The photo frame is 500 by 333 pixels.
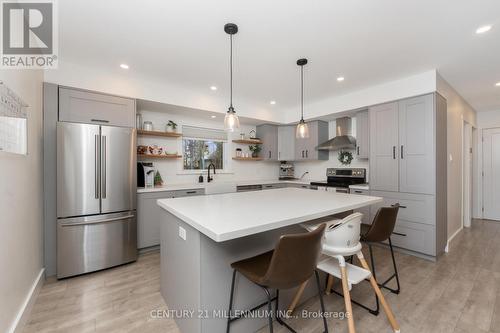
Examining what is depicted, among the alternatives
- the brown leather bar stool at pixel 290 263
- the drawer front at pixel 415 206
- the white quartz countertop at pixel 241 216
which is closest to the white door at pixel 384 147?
the drawer front at pixel 415 206

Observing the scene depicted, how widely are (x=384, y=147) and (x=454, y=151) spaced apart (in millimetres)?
1305

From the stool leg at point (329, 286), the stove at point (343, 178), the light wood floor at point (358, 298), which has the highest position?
the stove at point (343, 178)

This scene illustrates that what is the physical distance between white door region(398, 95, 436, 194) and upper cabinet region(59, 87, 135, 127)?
3.88m

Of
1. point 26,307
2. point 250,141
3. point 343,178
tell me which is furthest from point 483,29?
point 26,307

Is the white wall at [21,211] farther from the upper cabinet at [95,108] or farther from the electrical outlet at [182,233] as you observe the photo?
the electrical outlet at [182,233]

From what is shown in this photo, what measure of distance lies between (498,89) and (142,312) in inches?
230

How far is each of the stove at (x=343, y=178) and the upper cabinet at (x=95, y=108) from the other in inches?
135

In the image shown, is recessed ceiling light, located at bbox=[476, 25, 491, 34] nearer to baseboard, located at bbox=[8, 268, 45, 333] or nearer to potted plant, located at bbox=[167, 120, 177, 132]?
potted plant, located at bbox=[167, 120, 177, 132]

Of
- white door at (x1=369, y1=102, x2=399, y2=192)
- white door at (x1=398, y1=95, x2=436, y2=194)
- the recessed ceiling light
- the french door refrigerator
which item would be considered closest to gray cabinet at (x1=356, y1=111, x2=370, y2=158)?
white door at (x1=369, y1=102, x2=399, y2=192)

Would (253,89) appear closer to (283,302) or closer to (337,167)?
(337,167)

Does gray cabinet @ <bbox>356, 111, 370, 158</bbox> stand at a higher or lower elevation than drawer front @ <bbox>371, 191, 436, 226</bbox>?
higher

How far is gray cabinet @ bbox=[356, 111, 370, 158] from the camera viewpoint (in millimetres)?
3796

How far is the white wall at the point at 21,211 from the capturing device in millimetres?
1496

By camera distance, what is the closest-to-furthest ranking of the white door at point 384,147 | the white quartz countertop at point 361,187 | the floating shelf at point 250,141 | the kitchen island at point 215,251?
the kitchen island at point 215,251
the white door at point 384,147
the white quartz countertop at point 361,187
the floating shelf at point 250,141
